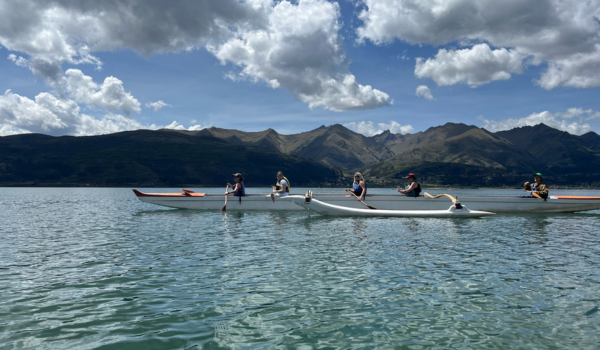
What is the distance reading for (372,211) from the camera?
29.4m

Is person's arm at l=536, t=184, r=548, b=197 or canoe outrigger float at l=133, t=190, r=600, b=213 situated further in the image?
person's arm at l=536, t=184, r=548, b=197

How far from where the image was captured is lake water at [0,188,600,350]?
23.3 ft

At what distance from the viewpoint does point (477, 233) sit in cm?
2133

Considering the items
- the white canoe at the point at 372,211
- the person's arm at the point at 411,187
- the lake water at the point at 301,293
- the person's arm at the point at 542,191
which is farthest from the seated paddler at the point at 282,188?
the person's arm at the point at 542,191

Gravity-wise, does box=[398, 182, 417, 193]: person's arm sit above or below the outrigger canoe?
above

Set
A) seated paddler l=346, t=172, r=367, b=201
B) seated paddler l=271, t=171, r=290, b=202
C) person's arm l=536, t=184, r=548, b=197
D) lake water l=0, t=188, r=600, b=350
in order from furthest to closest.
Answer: seated paddler l=271, t=171, r=290, b=202, person's arm l=536, t=184, r=548, b=197, seated paddler l=346, t=172, r=367, b=201, lake water l=0, t=188, r=600, b=350

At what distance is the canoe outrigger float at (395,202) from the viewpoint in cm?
3106

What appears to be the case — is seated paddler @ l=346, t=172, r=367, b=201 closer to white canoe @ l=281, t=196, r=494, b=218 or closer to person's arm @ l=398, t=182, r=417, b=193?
white canoe @ l=281, t=196, r=494, b=218

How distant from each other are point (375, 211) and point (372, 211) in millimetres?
Answer: 239

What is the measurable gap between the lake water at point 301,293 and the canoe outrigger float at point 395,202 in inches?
460

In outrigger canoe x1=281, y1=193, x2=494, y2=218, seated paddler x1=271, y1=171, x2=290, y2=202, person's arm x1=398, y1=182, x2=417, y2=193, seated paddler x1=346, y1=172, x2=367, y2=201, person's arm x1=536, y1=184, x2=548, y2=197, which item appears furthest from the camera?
seated paddler x1=271, y1=171, x2=290, y2=202

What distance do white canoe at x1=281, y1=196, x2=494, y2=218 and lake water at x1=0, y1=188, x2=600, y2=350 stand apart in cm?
949

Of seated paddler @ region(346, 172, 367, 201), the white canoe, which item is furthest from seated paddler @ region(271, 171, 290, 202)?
seated paddler @ region(346, 172, 367, 201)

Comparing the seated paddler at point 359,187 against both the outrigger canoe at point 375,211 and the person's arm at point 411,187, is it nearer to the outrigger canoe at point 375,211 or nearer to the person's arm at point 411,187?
the outrigger canoe at point 375,211
